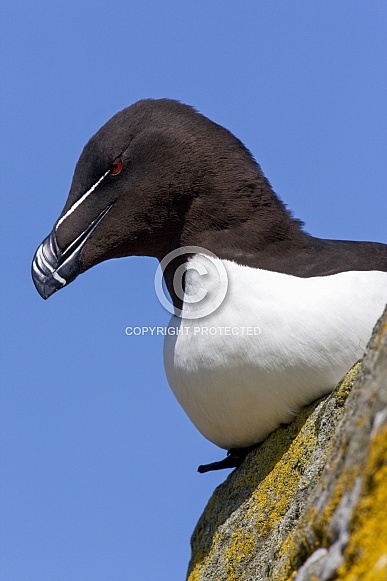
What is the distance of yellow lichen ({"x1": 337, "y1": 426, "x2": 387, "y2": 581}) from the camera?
94.9 inches

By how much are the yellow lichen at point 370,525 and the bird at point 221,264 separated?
2.55 meters

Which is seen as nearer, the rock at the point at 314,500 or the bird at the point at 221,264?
the rock at the point at 314,500

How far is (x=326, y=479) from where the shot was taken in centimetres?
295

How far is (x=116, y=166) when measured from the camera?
630cm

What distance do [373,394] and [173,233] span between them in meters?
3.57

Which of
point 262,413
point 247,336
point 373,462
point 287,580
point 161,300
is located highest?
point 161,300

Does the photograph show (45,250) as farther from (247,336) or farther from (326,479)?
(326,479)

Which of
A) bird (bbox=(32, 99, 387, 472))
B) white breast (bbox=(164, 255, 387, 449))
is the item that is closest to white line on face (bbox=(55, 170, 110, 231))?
bird (bbox=(32, 99, 387, 472))

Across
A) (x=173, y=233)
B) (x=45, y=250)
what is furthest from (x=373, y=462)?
(x=45, y=250)

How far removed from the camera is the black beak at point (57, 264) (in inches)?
246

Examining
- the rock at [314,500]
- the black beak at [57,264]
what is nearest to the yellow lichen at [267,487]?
the rock at [314,500]

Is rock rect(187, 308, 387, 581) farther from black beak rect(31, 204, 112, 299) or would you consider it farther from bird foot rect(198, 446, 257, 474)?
black beak rect(31, 204, 112, 299)

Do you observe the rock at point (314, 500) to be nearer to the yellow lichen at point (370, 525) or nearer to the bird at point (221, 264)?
the yellow lichen at point (370, 525)

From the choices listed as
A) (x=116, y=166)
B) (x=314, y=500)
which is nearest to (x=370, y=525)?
(x=314, y=500)
